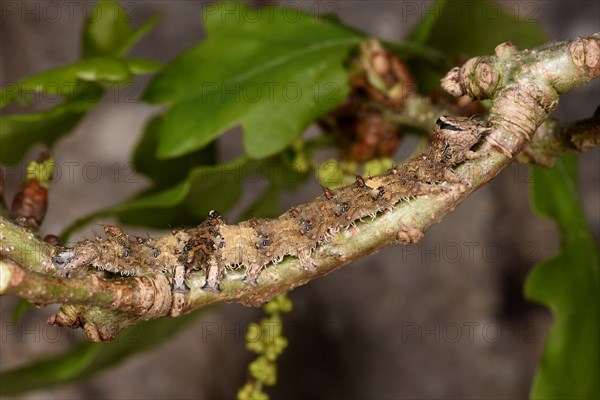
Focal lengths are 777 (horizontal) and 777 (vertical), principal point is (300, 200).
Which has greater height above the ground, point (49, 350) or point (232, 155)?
point (232, 155)

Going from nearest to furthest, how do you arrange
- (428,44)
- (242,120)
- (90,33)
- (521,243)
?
1. (242,120)
2. (90,33)
3. (428,44)
4. (521,243)

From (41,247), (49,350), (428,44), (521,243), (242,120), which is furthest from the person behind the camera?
(49,350)

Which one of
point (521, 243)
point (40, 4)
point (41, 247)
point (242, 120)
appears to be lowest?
point (41, 247)

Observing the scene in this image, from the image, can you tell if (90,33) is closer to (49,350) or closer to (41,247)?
(41,247)

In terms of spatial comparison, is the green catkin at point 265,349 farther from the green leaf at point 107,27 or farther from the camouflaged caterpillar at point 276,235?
the green leaf at point 107,27

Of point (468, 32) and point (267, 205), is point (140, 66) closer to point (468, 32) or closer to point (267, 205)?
point (267, 205)

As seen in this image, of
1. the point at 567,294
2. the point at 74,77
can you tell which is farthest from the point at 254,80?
the point at 567,294

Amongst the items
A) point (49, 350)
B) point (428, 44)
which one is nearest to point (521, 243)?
point (428, 44)

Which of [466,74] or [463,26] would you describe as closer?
[466,74]
